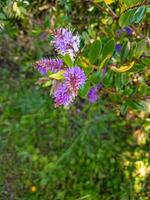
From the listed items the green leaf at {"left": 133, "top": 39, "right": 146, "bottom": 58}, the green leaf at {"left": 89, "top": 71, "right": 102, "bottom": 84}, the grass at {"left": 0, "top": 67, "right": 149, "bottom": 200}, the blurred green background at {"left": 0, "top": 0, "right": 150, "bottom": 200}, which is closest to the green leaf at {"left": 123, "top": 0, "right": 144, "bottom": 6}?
the green leaf at {"left": 133, "top": 39, "right": 146, "bottom": 58}

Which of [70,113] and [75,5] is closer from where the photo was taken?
[75,5]

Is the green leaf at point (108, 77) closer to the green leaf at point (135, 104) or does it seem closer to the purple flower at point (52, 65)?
the green leaf at point (135, 104)

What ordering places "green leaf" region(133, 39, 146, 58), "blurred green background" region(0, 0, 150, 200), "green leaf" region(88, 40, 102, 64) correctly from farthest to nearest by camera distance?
"blurred green background" region(0, 0, 150, 200) → "green leaf" region(133, 39, 146, 58) → "green leaf" region(88, 40, 102, 64)

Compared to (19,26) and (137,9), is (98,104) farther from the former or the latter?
(137,9)

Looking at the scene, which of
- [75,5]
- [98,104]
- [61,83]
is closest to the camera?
[61,83]

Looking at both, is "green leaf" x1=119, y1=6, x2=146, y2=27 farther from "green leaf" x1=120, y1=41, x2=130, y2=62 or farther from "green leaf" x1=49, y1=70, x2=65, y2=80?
"green leaf" x1=49, y1=70, x2=65, y2=80

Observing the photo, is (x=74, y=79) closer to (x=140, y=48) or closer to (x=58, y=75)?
(x=58, y=75)

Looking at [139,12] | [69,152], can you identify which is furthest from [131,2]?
[69,152]

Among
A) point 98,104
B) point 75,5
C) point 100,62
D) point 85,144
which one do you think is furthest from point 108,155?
point 100,62
